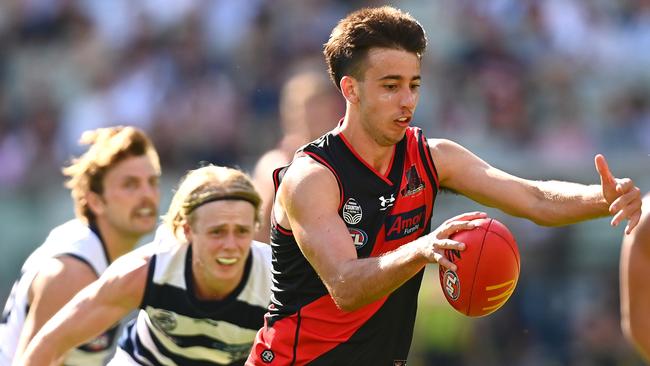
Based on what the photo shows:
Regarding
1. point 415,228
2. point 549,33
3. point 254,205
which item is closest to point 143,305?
point 254,205

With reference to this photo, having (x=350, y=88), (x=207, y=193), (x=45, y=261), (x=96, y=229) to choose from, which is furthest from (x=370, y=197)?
(x=96, y=229)

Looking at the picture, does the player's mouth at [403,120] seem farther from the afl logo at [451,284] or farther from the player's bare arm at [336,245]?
the afl logo at [451,284]

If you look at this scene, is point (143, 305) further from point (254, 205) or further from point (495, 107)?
point (495, 107)

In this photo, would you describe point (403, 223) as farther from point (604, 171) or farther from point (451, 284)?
point (604, 171)

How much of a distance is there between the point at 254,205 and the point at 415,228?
1.32m

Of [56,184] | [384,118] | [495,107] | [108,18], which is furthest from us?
[108,18]

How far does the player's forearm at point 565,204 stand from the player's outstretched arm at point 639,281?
2.53 ft

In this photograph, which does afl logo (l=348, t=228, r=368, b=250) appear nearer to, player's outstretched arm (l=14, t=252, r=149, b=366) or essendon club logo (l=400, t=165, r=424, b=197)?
essendon club logo (l=400, t=165, r=424, b=197)

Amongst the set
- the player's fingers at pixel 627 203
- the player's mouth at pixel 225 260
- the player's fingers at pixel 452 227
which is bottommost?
the player's fingers at pixel 452 227

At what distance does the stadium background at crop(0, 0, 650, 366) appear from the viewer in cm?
1166

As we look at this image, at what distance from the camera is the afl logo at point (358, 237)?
5000 mm

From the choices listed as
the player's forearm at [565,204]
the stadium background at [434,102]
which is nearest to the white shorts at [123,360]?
the player's forearm at [565,204]

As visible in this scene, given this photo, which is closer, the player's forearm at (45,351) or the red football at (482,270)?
the red football at (482,270)

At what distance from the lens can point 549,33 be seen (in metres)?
12.6
